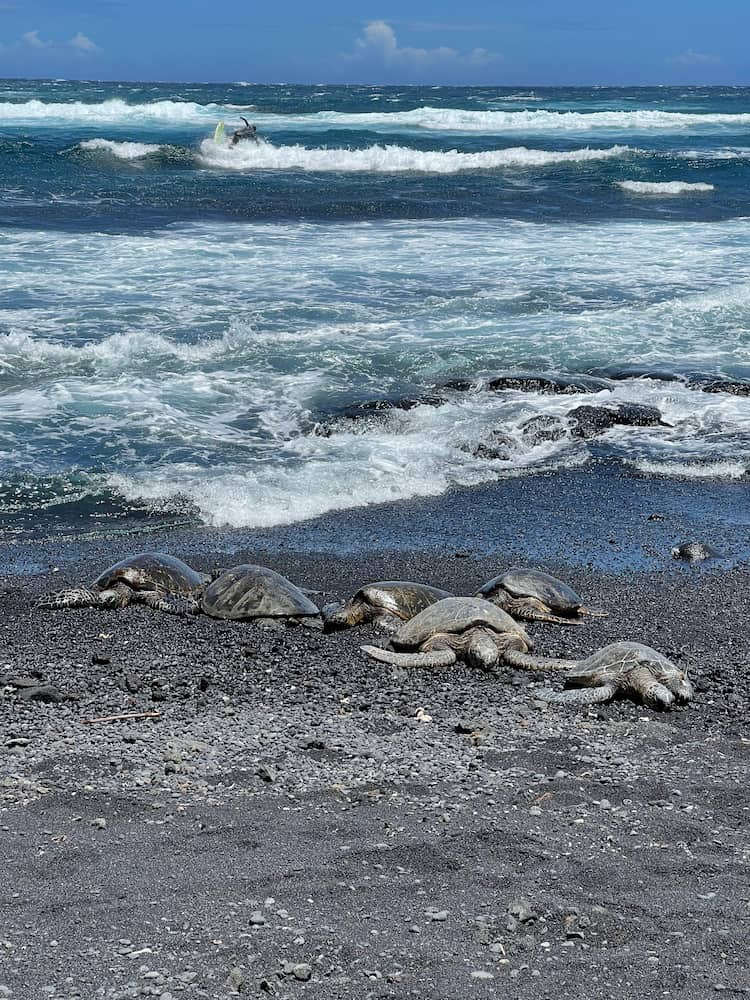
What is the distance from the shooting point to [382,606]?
20.1 ft

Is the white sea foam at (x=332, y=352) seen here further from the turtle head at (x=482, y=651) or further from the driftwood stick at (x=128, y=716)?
the driftwood stick at (x=128, y=716)

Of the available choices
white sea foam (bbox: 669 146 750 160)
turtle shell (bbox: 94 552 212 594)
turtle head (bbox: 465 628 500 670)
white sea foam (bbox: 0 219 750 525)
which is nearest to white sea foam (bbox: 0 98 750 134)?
white sea foam (bbox: 669 146 750 160)

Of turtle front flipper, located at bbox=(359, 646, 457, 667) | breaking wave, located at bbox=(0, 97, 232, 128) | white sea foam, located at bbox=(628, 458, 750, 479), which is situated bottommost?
turtle front flipper, located at bbox=(359, 646, 457, 667)

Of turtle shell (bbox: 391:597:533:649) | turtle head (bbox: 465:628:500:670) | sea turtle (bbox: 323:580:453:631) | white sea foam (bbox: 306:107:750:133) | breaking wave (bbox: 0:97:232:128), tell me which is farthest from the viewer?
breaking wave (bbox: 0:97:232:128)

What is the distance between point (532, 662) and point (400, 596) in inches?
38.6

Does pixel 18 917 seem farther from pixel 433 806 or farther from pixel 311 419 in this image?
pixel 311 419

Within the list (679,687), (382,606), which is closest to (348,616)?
(382,606)

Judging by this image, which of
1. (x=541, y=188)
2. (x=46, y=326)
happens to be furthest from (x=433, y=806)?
(x=541, y=188)

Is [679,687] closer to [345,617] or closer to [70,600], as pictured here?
[345,617]

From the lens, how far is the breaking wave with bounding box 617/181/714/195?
26.4 metres

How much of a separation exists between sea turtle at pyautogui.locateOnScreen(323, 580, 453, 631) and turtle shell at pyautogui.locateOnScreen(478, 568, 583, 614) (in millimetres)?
364

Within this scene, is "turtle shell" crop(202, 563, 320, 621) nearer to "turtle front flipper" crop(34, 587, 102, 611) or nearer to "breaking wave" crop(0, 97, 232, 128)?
"turtle front flipper" crop(34, 587, 102, 611)

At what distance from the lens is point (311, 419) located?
9969 mm

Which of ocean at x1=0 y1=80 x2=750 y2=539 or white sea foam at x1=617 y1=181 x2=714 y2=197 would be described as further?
white sea foam at x1=617 y1=181 x2=714 y2=197
